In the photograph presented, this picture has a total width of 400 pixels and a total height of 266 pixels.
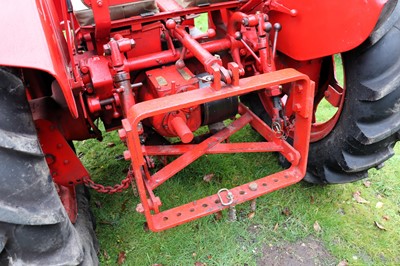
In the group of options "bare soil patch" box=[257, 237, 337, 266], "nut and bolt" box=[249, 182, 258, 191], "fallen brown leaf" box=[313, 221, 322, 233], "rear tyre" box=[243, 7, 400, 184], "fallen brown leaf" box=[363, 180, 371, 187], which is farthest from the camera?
"fallen brown leaf" box=[363, 180, 371, 187]

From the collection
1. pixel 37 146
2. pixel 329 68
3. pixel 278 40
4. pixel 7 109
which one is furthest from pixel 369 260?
pixel 7 109

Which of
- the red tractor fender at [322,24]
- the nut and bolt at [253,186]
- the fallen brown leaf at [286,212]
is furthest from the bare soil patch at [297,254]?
the red tractor fender at [322,24]

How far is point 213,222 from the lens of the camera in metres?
2.51

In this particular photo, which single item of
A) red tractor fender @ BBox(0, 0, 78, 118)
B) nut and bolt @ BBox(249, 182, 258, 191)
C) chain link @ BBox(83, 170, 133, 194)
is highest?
red tractor fender @ BBox(0, 0, 78, 118)

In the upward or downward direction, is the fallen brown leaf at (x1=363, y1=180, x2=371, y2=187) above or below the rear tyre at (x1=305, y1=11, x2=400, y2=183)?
below

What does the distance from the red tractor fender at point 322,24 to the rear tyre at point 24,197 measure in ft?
4.45

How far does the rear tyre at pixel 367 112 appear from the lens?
178 cm

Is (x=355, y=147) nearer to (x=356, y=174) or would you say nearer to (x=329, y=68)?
(x=356, y=174)

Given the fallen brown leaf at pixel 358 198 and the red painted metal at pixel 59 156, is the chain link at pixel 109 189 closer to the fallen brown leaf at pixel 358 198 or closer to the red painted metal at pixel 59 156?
the red painted metal at pixel 59 156

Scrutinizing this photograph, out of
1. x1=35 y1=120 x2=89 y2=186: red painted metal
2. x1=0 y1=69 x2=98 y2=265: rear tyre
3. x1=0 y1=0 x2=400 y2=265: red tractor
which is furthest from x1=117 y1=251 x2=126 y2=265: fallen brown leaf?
x1=0 y1=69 x2=98 y2=265: rear tyre

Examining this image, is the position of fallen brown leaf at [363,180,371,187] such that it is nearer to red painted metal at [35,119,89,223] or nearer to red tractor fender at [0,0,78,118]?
red painted metal at [35,119,89,223]

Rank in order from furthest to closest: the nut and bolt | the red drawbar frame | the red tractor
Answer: the nut and bolt < the red drawbar frame < the red tractor

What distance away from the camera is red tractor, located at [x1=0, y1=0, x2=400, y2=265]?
138 centimetres

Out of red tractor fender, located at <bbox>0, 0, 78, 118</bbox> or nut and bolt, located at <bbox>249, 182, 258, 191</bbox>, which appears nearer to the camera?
red tractor fender, located at <bbox>0, 0, 78, 118</bbox>
